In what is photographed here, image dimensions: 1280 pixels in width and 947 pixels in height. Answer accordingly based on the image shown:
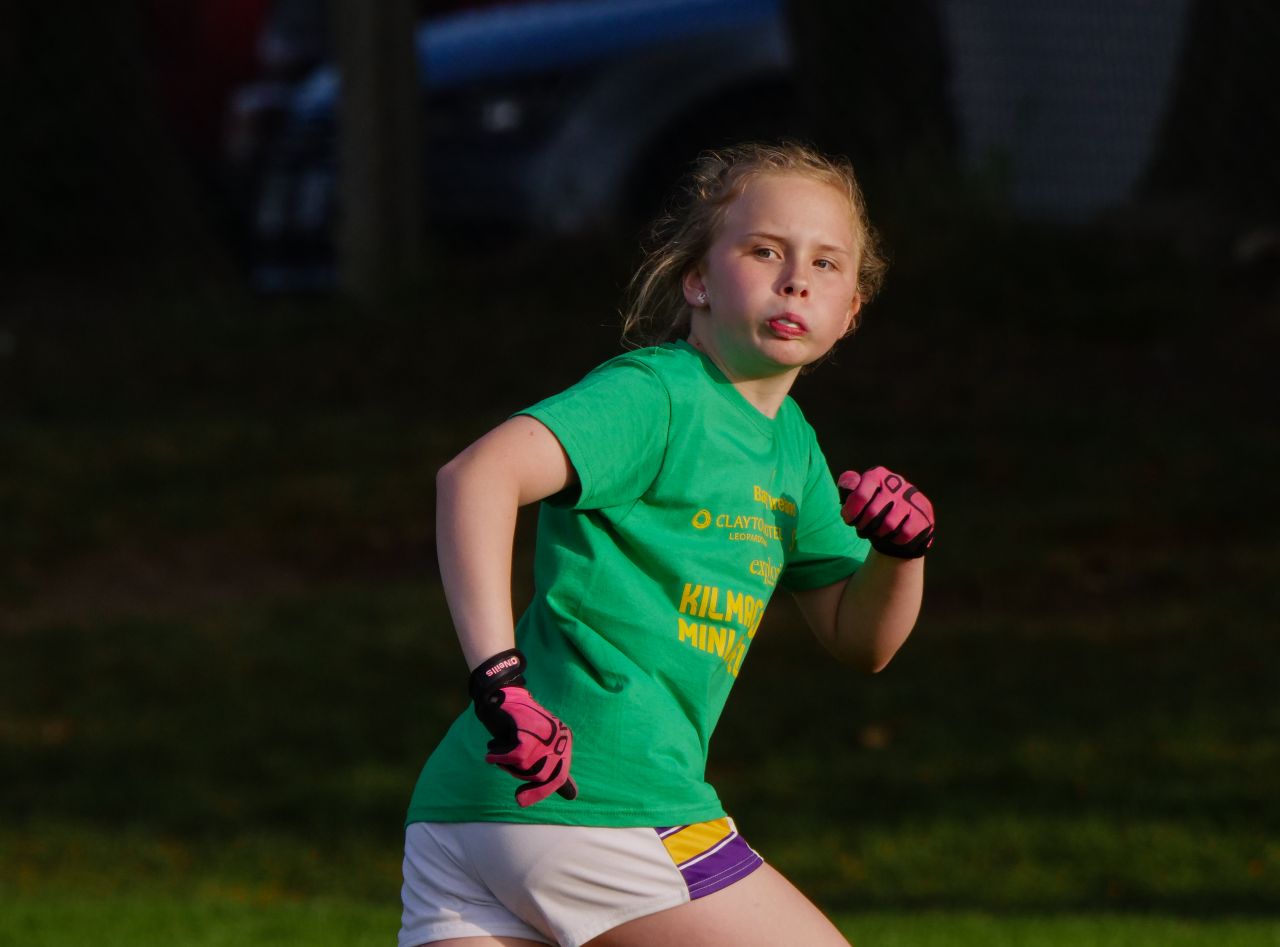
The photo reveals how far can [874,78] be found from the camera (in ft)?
35.9

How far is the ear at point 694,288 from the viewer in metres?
2.89

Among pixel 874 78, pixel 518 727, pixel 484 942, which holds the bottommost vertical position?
pixel 484 942

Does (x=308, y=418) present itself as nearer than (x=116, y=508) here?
No

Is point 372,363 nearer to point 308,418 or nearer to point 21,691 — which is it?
point 308,418

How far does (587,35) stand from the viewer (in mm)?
11117

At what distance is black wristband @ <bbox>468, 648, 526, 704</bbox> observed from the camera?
96.7 inches

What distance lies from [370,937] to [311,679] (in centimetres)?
283

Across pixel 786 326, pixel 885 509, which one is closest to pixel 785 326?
pixel 786 326

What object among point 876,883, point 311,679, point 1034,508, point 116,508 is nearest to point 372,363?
point 116,508

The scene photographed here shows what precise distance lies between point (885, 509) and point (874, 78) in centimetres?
843

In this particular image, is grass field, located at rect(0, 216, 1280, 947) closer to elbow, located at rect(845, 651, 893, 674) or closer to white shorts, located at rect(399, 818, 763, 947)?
elbow, located at rect(845, 651, 893, 674)

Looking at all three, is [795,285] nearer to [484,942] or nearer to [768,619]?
[484,942]

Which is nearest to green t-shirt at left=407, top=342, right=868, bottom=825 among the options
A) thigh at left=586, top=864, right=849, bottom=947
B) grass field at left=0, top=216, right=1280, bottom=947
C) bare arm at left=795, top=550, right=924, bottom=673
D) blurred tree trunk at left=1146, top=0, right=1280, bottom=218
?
thigh at left=586, top=864, right=849, bottom=947

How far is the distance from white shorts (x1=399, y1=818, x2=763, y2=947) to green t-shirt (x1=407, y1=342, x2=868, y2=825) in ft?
0.07
